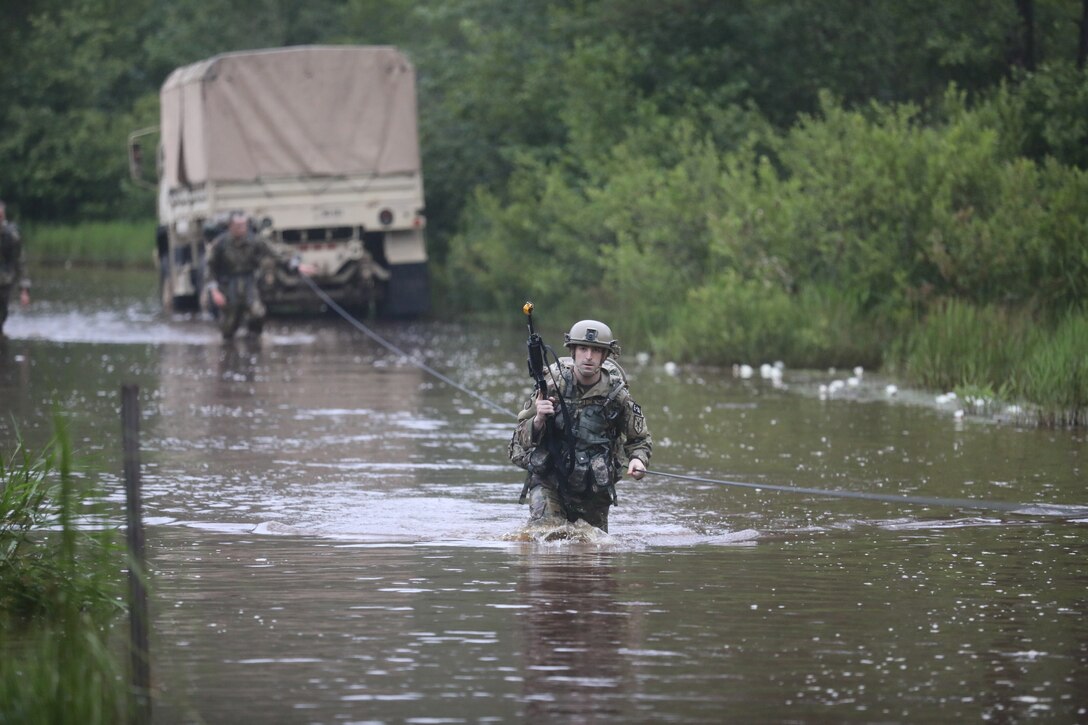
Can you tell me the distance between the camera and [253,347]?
985 inches

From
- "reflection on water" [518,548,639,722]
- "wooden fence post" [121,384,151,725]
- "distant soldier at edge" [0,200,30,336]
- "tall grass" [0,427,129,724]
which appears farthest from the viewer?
"distant soldier at edge" [0,200,30,336]

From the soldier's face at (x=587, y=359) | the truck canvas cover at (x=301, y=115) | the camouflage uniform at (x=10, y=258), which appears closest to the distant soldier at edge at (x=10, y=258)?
the camouflage uniform at (x=10, y=258)

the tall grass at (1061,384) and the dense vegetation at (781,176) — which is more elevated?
the dense vegetation at (781,176)

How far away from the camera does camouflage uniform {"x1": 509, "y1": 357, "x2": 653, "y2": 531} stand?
10586mm

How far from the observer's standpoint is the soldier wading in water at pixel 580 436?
10484 mm

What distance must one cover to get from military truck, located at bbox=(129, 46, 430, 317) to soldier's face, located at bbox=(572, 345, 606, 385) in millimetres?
17791

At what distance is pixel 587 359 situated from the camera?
10.4m

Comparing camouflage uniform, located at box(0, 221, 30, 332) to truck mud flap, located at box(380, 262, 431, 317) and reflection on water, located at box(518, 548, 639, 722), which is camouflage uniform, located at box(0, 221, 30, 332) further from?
reflection on water, located at box(518, 548, 639, 722)

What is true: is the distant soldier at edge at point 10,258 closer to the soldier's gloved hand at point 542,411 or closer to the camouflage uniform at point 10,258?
the camouflage uniform at point 10,258

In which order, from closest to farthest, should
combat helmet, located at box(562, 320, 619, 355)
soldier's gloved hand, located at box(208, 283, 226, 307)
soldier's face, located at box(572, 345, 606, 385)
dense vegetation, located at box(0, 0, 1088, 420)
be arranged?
combat helmet, located at box(562, 320, 619, 355), soldier's face, located at box(572, 345, 606, 385), dense vegetation, located at box(0, 0, 1088, 420), soldier's gloved hand, located at box(208, 283, 226, 307)

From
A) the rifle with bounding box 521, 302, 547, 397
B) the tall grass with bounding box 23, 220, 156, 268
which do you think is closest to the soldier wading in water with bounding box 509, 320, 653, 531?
the rifle with bounding box 521, 302, 547, 397

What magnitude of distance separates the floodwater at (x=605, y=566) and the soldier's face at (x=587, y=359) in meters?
0.92

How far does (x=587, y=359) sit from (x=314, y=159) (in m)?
19.0

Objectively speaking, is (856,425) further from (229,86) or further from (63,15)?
(63,15)
